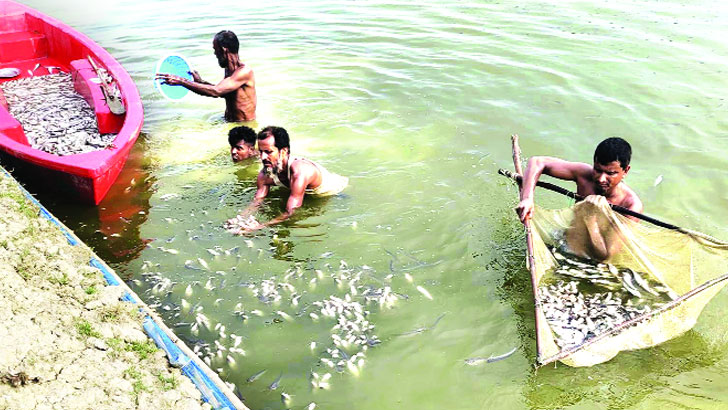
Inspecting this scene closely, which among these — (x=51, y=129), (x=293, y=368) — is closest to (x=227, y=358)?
(x=293, y=368)

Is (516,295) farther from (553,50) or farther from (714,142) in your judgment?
(553,50)

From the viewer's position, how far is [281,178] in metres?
7.68

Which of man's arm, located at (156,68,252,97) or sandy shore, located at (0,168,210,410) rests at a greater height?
man's arm, located at (156,68,252,97)

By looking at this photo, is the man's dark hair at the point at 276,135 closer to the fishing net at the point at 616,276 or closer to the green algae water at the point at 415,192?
the green algae water at the point at 415,192

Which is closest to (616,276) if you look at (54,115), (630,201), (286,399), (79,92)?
(630,201)

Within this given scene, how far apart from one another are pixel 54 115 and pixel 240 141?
13.0ft


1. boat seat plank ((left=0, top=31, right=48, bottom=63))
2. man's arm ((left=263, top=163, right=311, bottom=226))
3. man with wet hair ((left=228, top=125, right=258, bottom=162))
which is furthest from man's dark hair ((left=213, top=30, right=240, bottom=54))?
boat seat plank ((left=0, top=31, right=48, bottom=63))

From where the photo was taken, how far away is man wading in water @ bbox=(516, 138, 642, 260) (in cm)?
571

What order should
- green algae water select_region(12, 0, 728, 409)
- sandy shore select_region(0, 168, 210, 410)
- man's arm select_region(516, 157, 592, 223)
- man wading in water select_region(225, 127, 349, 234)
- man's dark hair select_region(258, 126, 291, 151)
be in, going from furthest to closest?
1. man wading in water select_region(225, 127, 349, 234)
2. man's dark hair select_region(258, 126, 291, 151)
3. man's arm select_region(516, 157, 592, 223)
4. green algae water select_region(12, 0, 728, 409)
5. sandy shore select_region(0, 168, 210, 410)

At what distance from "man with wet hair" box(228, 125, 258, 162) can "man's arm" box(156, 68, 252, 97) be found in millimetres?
1391

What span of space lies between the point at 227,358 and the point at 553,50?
1123 cm

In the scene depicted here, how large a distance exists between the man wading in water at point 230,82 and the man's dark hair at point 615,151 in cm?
601

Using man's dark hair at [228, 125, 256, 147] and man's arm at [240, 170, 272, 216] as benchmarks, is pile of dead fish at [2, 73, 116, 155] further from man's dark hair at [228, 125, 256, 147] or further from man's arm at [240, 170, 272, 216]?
man's arm at [240, 170, 272, 216]

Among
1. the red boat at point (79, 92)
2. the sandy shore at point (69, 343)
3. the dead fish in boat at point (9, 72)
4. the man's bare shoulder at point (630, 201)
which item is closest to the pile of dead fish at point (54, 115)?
the dead fish in boat at point (9, 72)
